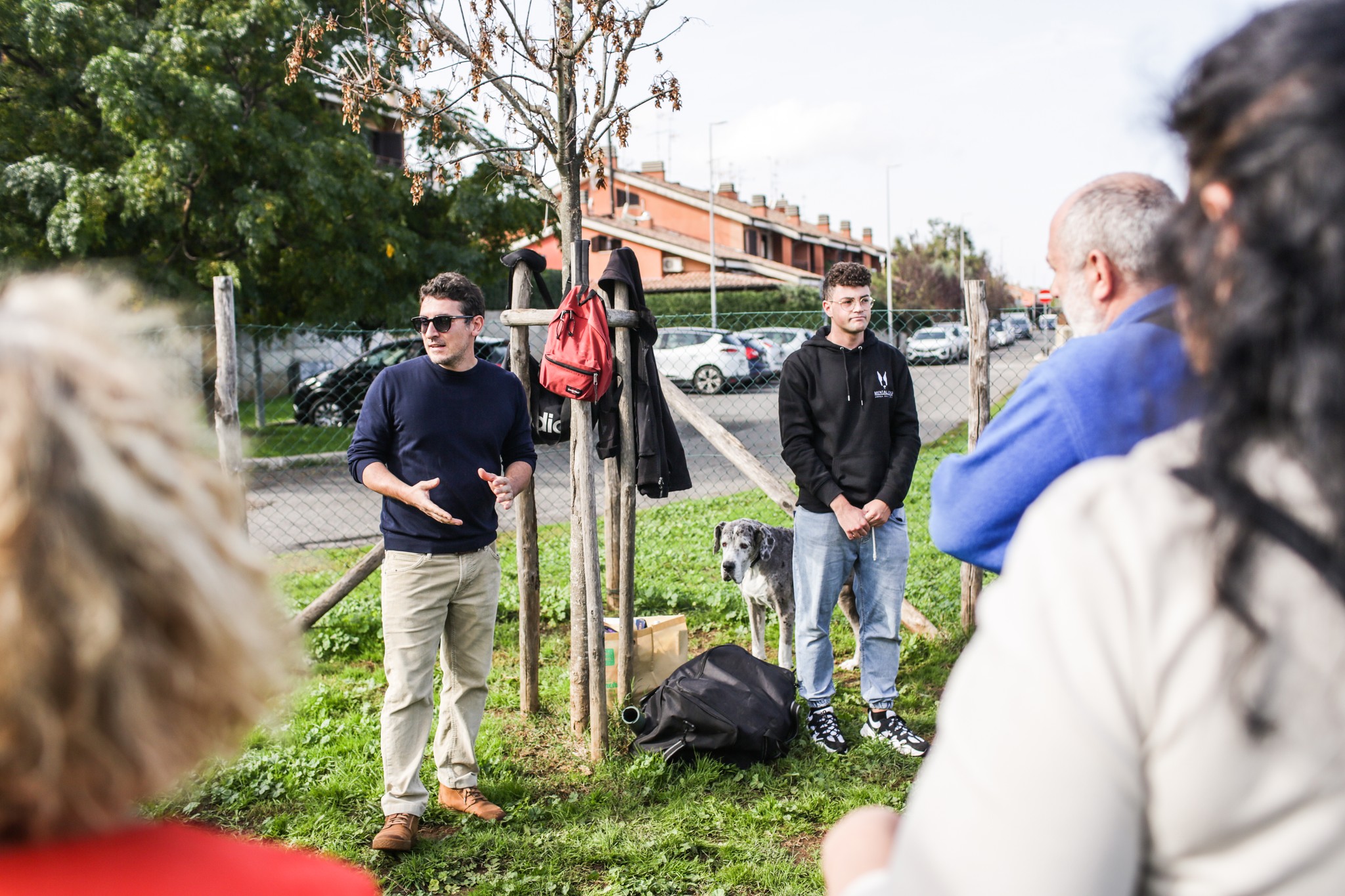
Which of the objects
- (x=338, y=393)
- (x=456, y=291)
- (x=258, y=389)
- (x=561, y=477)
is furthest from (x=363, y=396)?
(x=456, y=291)

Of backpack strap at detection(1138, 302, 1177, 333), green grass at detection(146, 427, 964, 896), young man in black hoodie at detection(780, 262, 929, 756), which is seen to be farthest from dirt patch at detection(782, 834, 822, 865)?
backpack strap at detection(1138, 302, 1177, 333)

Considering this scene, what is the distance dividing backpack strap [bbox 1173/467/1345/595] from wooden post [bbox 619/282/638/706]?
4469 mm

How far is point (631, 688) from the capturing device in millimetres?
5562

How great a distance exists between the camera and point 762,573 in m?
6.26

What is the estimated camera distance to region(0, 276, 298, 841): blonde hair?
862mm

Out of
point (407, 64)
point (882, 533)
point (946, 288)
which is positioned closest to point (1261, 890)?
point (882, 533)

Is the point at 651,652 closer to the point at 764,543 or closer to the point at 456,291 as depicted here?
the point at 764,543

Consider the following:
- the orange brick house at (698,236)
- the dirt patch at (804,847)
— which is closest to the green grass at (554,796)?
the dirt patch at (804,847)

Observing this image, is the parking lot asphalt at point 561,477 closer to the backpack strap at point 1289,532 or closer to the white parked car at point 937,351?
the white parked car at point 937,351

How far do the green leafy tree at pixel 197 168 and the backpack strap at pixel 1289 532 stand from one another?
13525 mm

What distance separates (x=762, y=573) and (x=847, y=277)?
6.61 ft

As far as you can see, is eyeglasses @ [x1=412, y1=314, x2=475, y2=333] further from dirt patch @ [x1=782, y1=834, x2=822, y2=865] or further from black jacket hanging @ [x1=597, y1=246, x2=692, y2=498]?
dirt patch @ [x1=782, y1=834, x2=822, y2=865]

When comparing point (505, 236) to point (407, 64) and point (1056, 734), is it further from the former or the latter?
point (1056, 734)

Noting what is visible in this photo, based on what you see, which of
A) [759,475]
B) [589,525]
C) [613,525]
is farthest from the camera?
[759,475]
